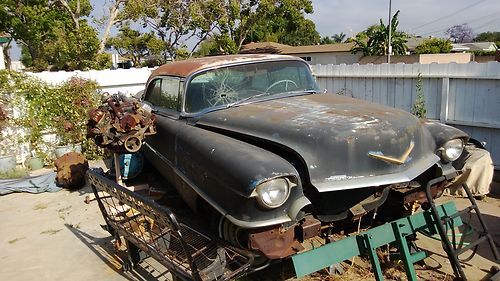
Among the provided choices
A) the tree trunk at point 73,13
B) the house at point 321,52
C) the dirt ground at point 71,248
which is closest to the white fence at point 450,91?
the dirt ground at point 71,248

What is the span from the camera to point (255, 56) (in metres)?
4.86

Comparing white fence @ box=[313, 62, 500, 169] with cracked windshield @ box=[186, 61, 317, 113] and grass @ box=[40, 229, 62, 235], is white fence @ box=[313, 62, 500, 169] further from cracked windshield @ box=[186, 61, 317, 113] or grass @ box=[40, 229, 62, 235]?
grass @ box=[40, 229, 62, 235]

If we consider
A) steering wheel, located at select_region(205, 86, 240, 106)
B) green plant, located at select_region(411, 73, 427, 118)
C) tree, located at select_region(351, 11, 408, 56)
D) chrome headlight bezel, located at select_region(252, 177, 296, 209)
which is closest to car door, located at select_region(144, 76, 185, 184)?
steering wheel, located at select_region(205, 86, 240, 106)

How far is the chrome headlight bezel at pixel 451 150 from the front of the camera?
375 centimetres

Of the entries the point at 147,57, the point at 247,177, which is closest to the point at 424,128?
the point at 247,177

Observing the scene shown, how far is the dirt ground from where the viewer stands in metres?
4.13

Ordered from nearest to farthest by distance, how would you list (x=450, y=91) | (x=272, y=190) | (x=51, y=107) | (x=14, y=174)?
(x=272, y=190) < (x=450, y=91) < (x=14, y=174) < (x=51, y=107)

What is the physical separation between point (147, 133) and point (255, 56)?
1.52 m

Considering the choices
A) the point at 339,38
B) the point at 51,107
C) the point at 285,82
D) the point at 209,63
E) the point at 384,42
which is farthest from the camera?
the point at 339,38

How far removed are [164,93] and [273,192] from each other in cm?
278

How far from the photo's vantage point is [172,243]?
382 centimetres

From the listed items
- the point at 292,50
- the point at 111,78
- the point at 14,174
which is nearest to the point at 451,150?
the point at 14,174

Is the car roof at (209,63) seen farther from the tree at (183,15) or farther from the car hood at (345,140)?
the tree at (183,15)

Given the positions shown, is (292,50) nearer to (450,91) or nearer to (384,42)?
(384,42)
